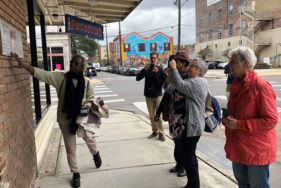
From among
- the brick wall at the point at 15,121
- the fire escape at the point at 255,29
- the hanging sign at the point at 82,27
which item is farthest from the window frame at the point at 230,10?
the brick wall at the point at 15,121

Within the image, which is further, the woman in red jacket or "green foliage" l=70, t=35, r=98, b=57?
"green foliage" l=70, t=35, r=98, b=57

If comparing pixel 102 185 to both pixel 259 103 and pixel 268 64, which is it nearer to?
pixel 259 103

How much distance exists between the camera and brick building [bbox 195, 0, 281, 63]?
121ft

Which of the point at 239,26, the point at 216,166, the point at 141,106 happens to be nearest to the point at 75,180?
the point at 216,166

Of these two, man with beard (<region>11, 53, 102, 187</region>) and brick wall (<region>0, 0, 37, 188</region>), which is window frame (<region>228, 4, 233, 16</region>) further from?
brick wall (<region>0, 0, 37, 188</region>)

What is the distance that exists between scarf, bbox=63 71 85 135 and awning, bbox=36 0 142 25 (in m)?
3.10

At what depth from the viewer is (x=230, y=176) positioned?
141 inches

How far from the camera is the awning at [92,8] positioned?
6195mm

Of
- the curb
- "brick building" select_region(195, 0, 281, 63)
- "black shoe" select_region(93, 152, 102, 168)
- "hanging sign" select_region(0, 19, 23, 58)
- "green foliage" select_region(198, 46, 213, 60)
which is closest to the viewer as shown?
"hanging sign" select_region(0, 19, 23, 58)

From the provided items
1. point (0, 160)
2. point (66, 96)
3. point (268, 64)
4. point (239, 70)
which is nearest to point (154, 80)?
point (66, 96)

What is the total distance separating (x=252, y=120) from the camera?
218cm

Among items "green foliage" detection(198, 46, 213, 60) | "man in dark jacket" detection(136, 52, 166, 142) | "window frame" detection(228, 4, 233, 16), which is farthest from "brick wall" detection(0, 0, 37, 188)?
"green foliage" detection(198, 46, 213, 60)

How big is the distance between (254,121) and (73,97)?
2215 mm

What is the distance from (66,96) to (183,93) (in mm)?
1575
